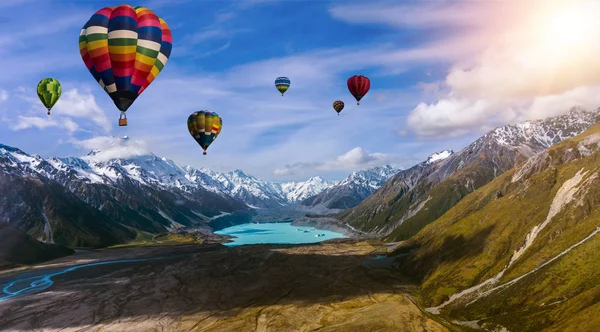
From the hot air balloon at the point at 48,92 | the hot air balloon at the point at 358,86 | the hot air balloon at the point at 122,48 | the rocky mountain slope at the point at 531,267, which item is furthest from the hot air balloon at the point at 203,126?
the rocky mountain slope at the point at 531,267

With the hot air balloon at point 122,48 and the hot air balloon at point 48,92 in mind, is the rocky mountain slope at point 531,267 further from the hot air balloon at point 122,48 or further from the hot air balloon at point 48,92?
the hot air balloon at point 48,92

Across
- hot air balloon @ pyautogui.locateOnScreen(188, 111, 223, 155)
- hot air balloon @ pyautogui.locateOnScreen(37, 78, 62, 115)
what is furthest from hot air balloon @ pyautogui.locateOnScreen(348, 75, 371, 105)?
hot air balloon @ pyautogui.locateOnScreen(37, 78, 62, 115)

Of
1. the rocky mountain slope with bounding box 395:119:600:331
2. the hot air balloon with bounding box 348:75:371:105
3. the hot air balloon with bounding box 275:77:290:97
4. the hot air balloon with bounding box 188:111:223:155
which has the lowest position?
the rocky mountain slope with bounding box 395:119:600:331

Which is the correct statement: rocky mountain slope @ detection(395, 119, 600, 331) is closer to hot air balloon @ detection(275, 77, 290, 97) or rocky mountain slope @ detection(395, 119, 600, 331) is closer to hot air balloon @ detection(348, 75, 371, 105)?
hot air balloon @ detection(348, 75, 371, 105)

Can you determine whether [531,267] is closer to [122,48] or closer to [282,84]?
[282,84]

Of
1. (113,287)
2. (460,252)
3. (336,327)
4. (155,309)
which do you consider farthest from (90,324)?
(460,252)
